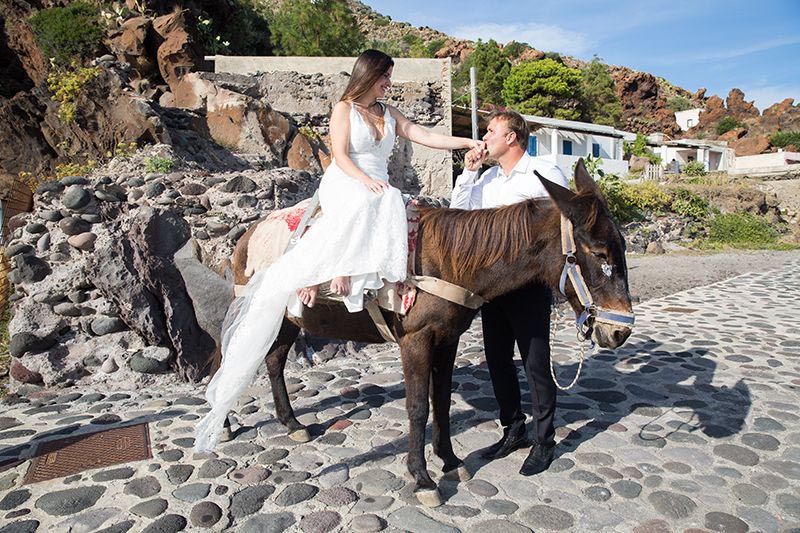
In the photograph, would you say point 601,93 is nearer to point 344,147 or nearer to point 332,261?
point 344,147

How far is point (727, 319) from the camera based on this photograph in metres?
6.89

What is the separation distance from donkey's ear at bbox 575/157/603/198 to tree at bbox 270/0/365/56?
21031 mm

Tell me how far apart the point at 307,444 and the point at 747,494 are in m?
2.63

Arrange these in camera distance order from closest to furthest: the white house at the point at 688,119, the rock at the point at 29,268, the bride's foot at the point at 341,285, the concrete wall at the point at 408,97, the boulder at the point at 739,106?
the bride's foot at the point at 341,285 < the rock at the point at 29,268 < the concrete wall at the point at 408,97 < the boulder at the point at 739,106 < the white house at the point at 688,119

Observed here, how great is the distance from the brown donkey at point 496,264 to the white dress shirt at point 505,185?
0.25m

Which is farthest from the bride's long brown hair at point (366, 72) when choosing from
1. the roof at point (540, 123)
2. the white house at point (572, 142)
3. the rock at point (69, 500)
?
the white house at point (572, 142)

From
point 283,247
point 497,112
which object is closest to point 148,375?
point 283,247

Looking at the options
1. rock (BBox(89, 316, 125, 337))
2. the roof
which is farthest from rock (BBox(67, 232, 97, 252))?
the roof

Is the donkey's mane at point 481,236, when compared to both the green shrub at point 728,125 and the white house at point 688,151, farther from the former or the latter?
the green shrub at point 728,125

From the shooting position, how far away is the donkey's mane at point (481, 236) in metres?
2.69

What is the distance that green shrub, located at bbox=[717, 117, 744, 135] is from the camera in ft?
185

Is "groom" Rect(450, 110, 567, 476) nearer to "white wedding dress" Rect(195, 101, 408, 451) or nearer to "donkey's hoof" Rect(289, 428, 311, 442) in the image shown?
"white wedding dress" Rect(195, 101, 408, 451)

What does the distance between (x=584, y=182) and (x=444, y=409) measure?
5.14 feet

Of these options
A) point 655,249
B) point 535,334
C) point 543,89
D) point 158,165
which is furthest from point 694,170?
point 535,334
